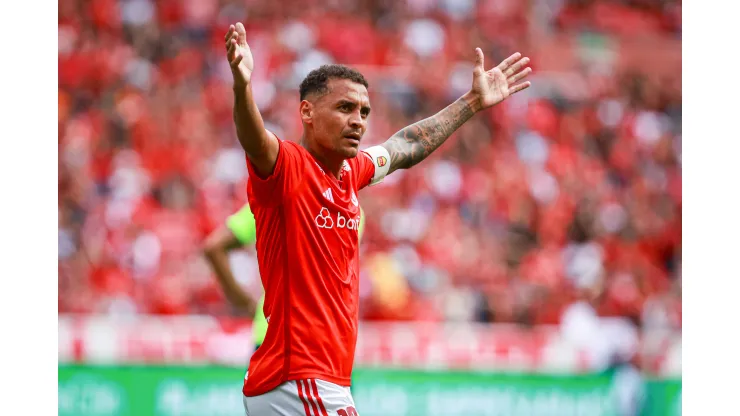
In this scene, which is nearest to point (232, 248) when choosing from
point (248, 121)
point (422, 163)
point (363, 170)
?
point (363, 170)

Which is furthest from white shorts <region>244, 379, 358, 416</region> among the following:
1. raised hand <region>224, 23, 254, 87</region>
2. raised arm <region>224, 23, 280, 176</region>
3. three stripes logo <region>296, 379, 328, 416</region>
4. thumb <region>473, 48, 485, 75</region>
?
thumb <region>473, 48, 485, 75</region>

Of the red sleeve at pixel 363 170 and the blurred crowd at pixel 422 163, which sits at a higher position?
the blurred crowd at pixel 422 163

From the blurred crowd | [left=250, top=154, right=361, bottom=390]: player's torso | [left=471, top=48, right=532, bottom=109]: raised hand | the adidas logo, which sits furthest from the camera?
the blurred crowd

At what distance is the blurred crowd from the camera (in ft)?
42.2

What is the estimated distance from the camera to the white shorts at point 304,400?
14.8 ft

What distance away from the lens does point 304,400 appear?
4.51m

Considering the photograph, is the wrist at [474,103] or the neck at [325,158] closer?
the neck at [325,158]

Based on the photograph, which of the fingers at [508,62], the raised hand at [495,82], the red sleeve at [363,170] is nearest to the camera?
the red sleeve at [363,170]

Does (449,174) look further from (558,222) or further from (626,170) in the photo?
(626,170)

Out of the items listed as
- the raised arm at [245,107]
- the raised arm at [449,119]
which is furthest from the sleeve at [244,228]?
the raised arm at [245,107]

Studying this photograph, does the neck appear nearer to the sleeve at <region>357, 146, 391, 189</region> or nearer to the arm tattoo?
the sleeve at <region>357, 146, 391, 189</region>

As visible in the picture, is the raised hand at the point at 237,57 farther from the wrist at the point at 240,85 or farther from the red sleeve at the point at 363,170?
the red sleeve at the point at 363,170

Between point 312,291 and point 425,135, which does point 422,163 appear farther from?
point 312,291

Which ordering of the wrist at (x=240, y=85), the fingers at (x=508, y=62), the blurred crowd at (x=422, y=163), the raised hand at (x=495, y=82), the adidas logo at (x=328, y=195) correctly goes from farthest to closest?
1. the blurred crowd at (x=422, y=163)
2. the fingers at (x=508, y=62)
3. the raised hand at (x=495, y=82)
4. the adidas logo at (x=328, y=195)
5. the wrist at (x=240, y=85)
